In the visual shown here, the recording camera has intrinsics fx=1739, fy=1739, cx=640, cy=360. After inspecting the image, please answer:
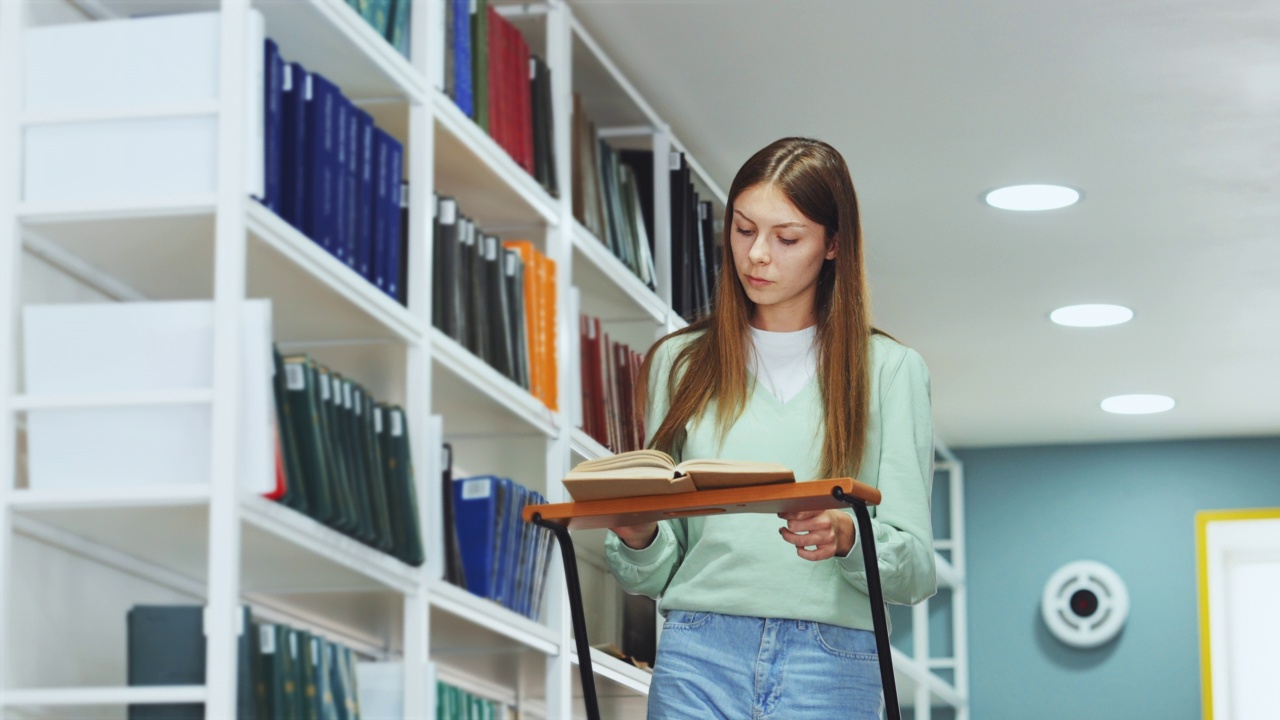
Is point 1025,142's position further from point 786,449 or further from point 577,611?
point 577,611

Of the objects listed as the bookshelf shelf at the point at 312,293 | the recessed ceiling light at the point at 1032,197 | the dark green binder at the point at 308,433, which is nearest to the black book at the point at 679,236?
the recessed ceiling light at the point at 1032,197

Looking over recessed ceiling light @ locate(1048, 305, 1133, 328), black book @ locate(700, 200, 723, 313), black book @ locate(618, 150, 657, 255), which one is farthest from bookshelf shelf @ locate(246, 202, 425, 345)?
recessed ceiling light @ locate(1048, 305, 1133, 328)

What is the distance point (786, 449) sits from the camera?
6.99 ft

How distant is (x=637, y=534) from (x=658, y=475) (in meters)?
0.24

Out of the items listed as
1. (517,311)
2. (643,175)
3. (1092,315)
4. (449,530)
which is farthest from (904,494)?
(1092,315)

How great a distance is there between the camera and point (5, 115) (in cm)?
216

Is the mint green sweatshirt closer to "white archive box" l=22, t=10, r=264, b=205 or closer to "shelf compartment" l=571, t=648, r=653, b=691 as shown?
"white archive box" l=22, t=10, r=264, b=205

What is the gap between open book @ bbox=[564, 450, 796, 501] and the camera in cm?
185

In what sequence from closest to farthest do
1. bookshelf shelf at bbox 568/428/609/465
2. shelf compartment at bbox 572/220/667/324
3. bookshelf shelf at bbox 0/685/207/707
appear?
bookshelf shelf at bbox 0/685/207/707
bookshelf shelf at bbox 568/428/609/465
shelf compartment at bbox 572/220/667/324

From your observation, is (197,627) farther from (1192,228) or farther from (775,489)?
(1192,228)

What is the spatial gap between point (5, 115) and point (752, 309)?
0.97 metres

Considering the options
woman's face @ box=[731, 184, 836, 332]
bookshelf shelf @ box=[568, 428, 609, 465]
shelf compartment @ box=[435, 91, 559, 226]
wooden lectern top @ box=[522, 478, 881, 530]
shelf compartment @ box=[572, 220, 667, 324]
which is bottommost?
wooden lectern top @ box=[522, 478, 881, 530]

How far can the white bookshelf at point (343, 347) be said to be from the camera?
6.81 feet

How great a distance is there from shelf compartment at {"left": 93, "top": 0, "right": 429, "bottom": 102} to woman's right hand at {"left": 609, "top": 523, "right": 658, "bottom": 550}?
0.90 meters
